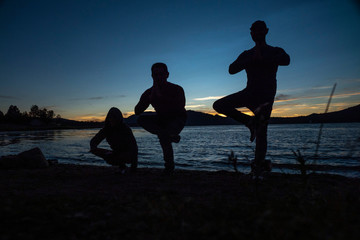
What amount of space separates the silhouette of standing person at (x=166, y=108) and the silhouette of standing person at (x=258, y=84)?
102cm

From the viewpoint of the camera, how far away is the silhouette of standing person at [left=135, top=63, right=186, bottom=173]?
4430 millimetres

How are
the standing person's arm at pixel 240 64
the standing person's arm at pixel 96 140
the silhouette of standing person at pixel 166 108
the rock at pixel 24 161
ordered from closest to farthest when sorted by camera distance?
1. the standing person's arm at pixel 240 64
2. the silhouette of standing person at pixel 166 108
3. the standing person's arm at pixel 96 140
4. the rock at pixel 24 161

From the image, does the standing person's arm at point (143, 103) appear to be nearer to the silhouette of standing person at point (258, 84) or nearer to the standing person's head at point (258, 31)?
the silhouette of standing person at point (258, 84)

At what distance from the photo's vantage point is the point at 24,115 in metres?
105

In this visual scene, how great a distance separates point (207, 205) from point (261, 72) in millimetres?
2453

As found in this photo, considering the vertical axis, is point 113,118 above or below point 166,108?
below

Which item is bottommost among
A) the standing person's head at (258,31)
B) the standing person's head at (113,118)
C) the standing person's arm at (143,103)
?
the standing person's head at (113,118)

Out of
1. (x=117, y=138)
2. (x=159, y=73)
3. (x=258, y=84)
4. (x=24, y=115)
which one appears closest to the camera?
(x=258, y=84)

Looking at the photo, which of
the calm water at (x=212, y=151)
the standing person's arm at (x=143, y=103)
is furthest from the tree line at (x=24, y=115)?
the standing person's arm at (x=143, y=103)

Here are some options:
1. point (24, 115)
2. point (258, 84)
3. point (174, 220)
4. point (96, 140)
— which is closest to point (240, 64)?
point (258, 84)

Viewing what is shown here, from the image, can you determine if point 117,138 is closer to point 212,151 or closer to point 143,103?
point 143,103

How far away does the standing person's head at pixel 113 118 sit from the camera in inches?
188

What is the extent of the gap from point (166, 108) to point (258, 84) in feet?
6.27

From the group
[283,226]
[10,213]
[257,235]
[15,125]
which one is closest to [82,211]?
[10,213]
